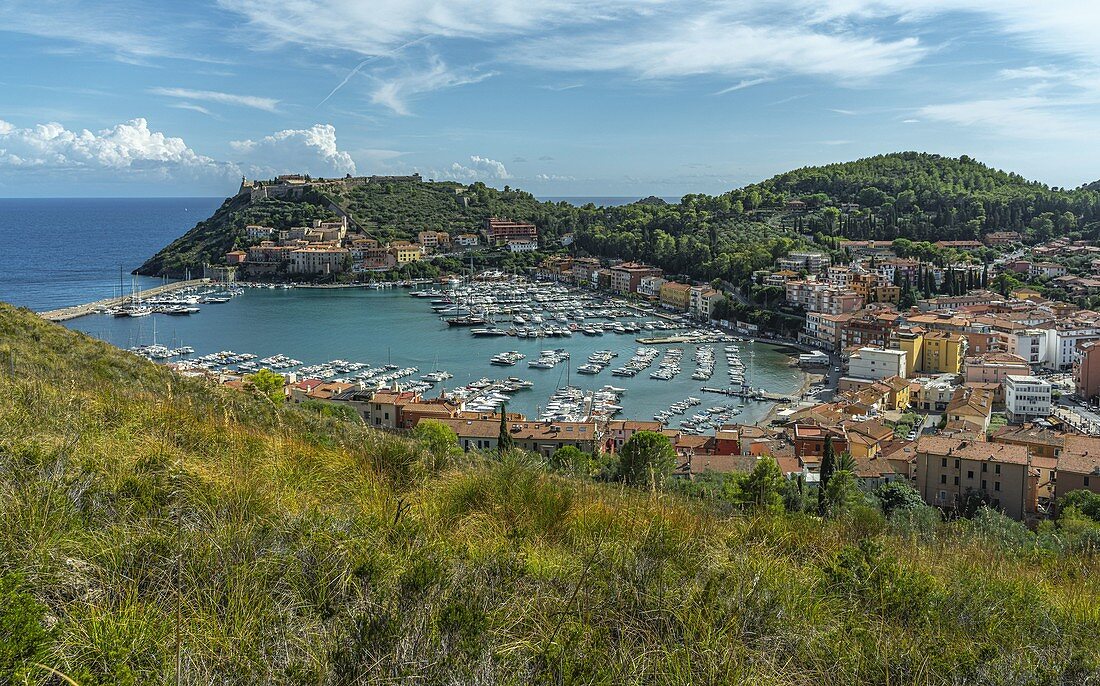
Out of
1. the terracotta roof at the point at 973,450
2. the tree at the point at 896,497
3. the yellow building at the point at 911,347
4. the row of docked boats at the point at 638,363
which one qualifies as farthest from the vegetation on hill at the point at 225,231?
the tree at the point at 896,497

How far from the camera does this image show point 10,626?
97 centimetres

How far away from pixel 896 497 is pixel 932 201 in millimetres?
35309

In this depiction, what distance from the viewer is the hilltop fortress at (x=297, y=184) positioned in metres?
47.5

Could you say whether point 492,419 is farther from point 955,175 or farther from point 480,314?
point 955,175

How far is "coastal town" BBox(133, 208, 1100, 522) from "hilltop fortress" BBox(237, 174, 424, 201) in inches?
528

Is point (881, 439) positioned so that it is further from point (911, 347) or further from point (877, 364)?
point (911, 347)

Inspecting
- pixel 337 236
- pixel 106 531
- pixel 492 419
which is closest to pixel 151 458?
pixel 106 531

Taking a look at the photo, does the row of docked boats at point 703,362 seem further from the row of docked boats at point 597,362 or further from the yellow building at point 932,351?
the yellow building at point 932,351

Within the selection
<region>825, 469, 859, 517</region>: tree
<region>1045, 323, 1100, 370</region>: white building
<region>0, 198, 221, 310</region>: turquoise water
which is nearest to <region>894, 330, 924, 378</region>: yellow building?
<region>1045, 323, 1100, 370</region>: white building

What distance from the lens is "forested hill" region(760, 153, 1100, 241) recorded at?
1411 inches

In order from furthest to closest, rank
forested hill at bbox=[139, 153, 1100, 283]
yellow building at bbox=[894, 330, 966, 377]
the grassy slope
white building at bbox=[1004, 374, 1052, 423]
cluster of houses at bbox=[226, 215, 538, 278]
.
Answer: cluster of houses at bbox=[226, 215, 538, 278]
forested hill at bbox=[139, 153, 1100, 283]
yellow building at bbox=[894, 330, 966, 377]
white building at bbox=[1004, 374, 1052, 423]
the grassy slope

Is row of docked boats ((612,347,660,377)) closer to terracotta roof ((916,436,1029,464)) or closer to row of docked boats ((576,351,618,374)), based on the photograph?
row of docked boats ((576,351,618,374))

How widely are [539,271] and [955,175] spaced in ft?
90.5

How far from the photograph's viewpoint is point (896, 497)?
28.1ft
